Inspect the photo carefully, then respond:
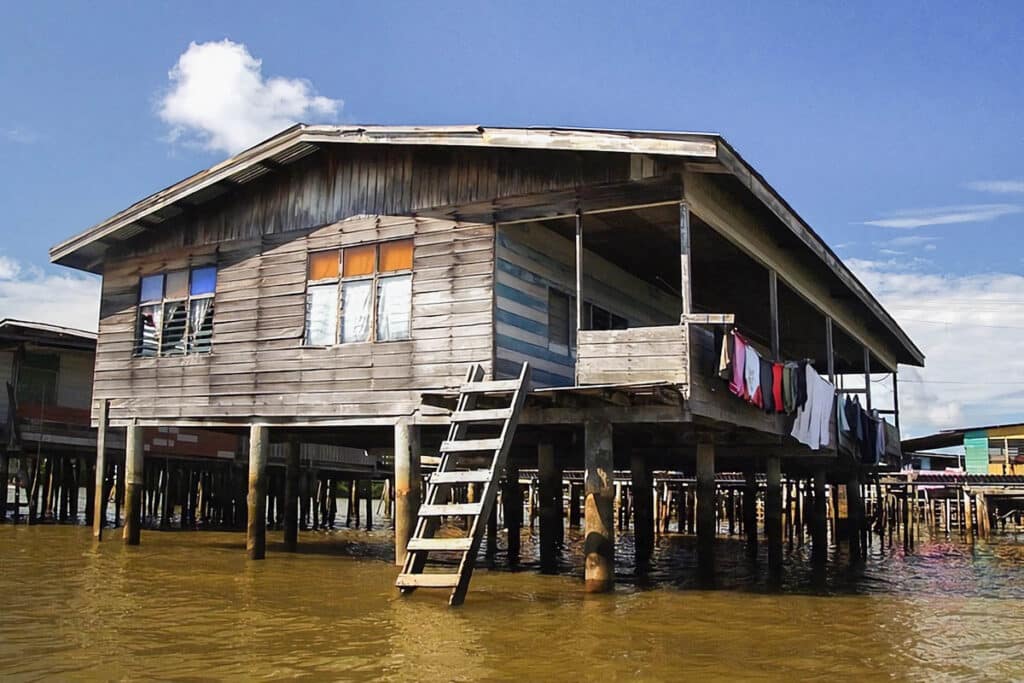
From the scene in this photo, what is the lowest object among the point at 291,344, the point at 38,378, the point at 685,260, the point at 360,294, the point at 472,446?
the point at 472,446

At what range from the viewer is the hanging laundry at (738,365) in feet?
42.0

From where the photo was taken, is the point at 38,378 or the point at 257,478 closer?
the point at 257,478

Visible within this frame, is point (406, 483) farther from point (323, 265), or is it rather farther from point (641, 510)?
point (641, 510)

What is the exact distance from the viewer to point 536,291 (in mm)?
15211

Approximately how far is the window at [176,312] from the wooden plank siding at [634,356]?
7.91m

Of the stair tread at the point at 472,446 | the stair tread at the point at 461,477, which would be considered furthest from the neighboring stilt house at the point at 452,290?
the stair tread at the point at 461,477

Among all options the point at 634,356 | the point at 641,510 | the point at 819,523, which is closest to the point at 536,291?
the point at 634,356

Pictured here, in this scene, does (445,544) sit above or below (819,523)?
above

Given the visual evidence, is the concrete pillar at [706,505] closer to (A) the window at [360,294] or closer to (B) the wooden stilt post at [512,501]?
(B) the wooden stilt post at [512,501]

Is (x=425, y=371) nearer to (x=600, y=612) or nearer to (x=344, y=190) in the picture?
(x=344, y=190)

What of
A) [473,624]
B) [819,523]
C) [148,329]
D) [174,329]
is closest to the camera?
[473,624]

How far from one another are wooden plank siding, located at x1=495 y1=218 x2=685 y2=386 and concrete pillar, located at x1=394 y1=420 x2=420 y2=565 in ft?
6.15

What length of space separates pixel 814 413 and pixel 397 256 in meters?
7.70

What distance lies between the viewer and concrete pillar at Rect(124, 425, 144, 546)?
1831cm
